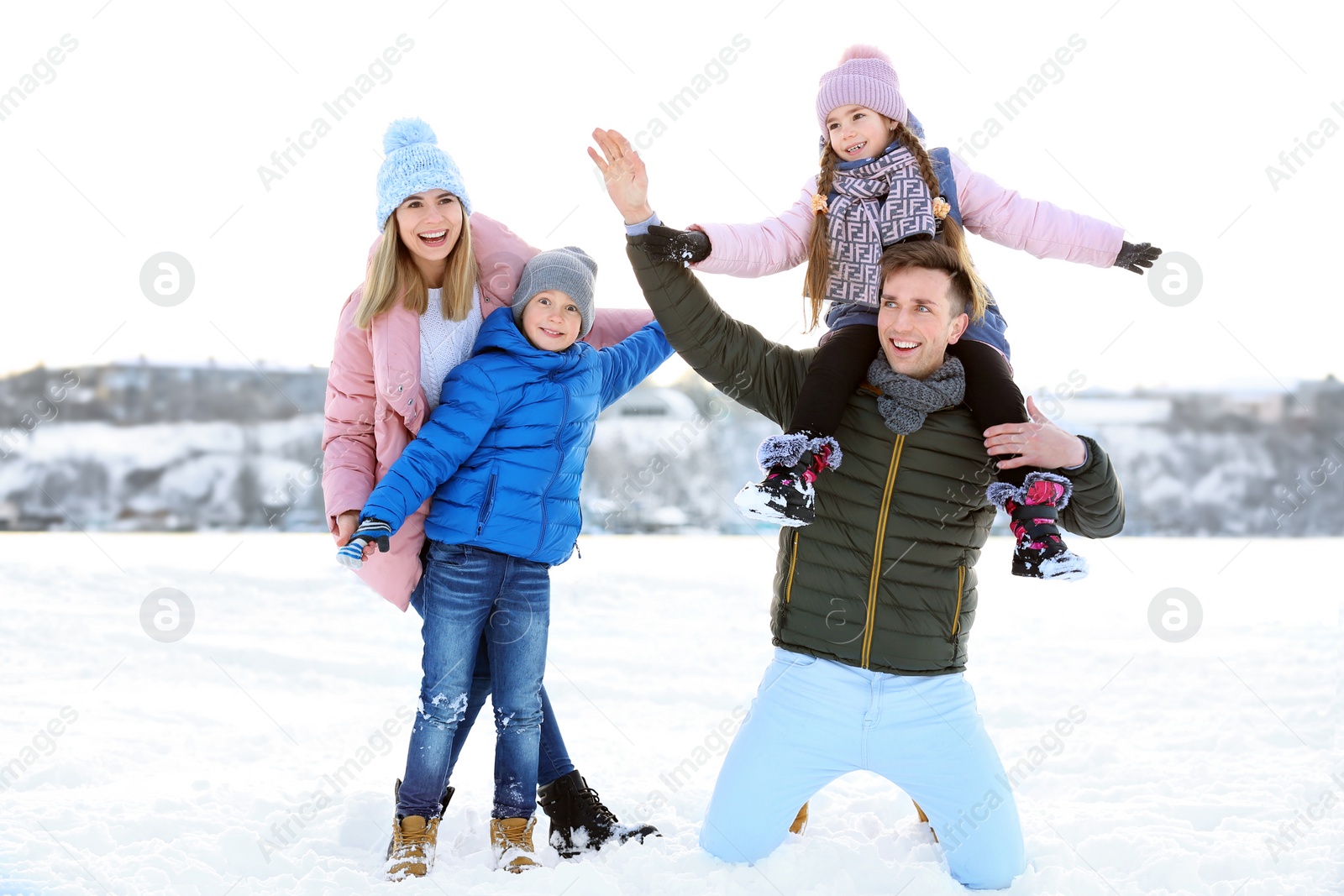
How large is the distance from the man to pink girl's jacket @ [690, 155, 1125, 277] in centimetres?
19

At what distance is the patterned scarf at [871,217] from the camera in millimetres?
2615

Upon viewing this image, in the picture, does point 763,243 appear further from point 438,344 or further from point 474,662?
point 474,662

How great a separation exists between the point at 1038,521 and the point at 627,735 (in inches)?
90.1

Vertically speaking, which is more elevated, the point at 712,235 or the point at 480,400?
the point at 712,235

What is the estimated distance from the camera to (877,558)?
2494 millimetres

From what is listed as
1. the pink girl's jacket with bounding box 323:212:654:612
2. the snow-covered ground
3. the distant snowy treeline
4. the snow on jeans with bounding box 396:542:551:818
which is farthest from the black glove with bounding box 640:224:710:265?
the distant snowy treeline

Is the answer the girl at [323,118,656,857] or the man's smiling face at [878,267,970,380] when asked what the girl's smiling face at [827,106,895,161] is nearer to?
the man's smiling face at [878,267,970,380]

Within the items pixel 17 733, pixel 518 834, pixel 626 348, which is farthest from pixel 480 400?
pixel 17 733

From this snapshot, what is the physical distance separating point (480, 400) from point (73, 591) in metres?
5.49

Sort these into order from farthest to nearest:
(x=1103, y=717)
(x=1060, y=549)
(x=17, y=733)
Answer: (x=1103, y=717)
(x=17, y=733)
(x=1060, y=549)

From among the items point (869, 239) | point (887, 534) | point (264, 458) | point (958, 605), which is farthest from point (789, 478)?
point (264, 458)

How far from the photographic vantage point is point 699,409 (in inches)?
388

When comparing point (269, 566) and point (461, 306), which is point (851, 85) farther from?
point (269, 566)

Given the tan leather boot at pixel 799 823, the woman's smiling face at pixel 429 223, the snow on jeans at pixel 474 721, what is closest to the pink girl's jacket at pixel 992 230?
the woman's smiling face at pixel 429 223
